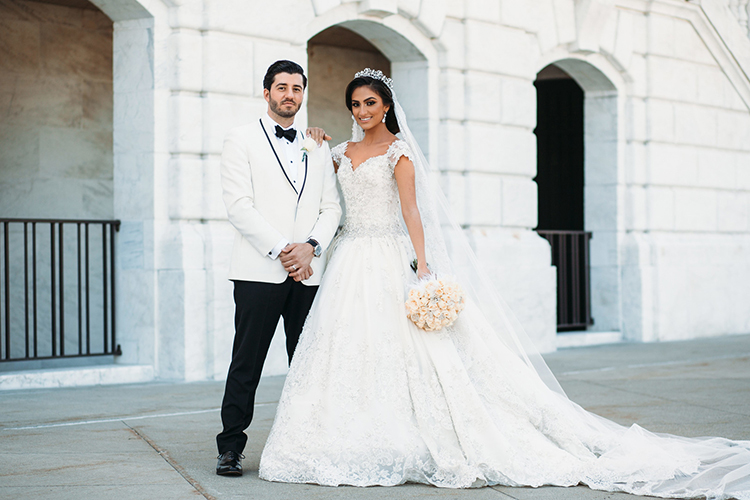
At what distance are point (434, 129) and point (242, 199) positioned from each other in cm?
536

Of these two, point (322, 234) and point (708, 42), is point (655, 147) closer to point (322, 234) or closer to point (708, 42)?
point (708, 42)

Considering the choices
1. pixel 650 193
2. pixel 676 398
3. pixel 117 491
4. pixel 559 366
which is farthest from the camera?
pixel 650 193

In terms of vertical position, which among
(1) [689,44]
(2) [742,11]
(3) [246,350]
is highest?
(2) [742,11]

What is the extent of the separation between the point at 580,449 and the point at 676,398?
109 inches

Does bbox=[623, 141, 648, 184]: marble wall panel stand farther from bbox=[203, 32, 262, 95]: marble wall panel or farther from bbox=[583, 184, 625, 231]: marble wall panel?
bbox=[203, 32, 262, 95]: marble wall panel

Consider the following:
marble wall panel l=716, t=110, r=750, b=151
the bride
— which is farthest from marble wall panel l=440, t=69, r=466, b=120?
marble wall panel l=716, t=110, r=750, b=151

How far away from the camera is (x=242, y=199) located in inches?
175

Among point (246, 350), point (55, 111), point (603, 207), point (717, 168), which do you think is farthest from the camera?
point (717, 168)

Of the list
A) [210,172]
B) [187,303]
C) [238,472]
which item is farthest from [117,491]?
[210,172]

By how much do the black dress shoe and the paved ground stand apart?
5 centimetres

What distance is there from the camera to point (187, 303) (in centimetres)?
761

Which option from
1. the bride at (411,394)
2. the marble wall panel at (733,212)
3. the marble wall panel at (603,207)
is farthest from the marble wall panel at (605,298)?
the bride at (411,394)

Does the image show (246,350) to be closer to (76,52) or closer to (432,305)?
(432,305)

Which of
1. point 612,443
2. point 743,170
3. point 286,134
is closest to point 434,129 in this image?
point 286,134
